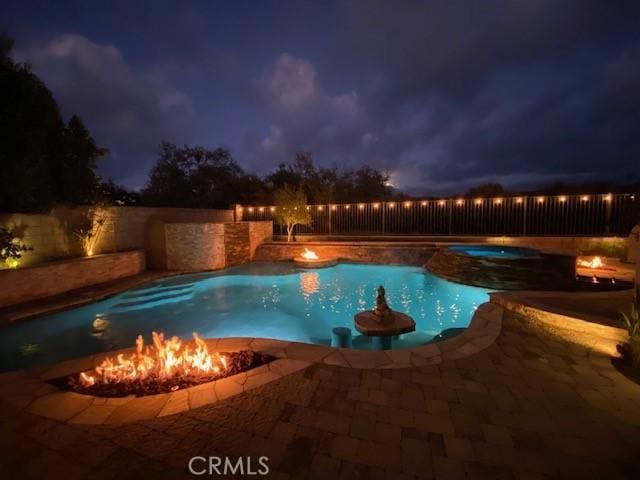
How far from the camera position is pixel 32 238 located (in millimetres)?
7648

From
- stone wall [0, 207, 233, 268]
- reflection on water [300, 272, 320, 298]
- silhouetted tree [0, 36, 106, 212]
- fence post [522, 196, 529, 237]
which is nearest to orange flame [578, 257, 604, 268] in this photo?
fence post [522, 196, 529, 237]

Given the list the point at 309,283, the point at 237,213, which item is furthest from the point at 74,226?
the point at 237,213

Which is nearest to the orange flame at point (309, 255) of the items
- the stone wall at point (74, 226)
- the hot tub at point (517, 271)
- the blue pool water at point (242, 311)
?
the blue pool water at point (242, 311)

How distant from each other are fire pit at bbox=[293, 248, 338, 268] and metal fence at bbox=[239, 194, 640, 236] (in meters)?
4.50

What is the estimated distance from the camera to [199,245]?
10.6 meters

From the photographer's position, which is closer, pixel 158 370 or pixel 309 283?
pixel 158 370

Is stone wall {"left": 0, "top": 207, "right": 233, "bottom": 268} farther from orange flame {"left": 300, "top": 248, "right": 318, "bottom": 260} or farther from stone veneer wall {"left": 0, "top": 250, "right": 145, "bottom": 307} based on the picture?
orange flame {"left": 300, "top": 248, "right": 318, "bottom": 260}

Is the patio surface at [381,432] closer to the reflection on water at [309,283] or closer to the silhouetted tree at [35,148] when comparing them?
the reflection on water at [309,283]

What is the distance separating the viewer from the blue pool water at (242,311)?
213 inches

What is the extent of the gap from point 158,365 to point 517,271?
8.39m

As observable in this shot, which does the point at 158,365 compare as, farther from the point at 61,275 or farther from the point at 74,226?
the point at 74,226

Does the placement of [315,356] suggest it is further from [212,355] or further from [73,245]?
[73,245]

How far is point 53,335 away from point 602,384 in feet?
28.3

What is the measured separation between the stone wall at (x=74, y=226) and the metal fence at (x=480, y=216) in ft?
22.4
